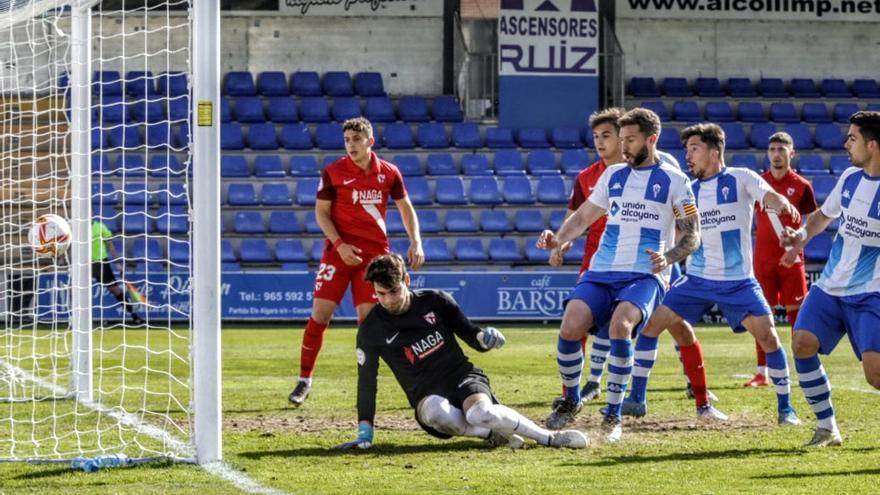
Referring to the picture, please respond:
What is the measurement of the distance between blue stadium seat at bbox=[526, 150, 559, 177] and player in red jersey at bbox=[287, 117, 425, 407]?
16479 mm

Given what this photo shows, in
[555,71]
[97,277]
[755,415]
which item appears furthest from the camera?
[555,71]

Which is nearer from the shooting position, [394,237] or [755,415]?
[755,415]

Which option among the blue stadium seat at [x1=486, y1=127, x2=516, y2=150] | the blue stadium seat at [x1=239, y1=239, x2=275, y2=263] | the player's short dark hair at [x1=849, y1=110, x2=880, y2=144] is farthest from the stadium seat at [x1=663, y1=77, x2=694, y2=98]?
the player's short dark hair at [x1=849, y1=110, x2=880, y2=144]

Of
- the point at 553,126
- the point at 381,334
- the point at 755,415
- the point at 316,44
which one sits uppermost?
the point at 316,44

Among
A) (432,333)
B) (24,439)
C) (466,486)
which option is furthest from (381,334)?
(24,439)

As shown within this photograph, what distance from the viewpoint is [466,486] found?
705 cm

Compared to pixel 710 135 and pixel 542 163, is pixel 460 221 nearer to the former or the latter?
pixel 542 163

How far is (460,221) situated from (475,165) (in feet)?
5.36

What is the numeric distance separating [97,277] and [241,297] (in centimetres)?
245

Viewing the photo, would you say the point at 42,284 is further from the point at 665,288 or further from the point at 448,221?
the point at 665,288

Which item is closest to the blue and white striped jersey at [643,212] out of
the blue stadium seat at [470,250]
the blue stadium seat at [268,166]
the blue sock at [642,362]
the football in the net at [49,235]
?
the blue sock at [642,362]

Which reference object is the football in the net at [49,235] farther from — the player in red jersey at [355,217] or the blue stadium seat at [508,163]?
the blue stadium seat at [508,163]

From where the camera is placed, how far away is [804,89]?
30578mm

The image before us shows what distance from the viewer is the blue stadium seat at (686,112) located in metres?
28.8
